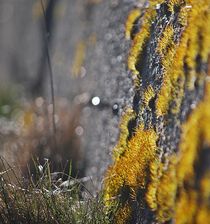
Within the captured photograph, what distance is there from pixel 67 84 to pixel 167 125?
2184 mm

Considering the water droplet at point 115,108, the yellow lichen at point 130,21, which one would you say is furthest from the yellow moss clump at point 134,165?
the yellow lichen at point 130,21

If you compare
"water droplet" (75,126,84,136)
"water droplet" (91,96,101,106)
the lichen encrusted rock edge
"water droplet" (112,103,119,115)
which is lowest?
"water droplet" (75,126,84,136)

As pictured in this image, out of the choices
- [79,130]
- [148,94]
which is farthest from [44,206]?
[79,130]

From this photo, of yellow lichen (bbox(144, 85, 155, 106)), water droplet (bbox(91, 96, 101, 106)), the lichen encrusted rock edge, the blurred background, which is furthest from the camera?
water droplet (bbox(91, 96, 101, 106))

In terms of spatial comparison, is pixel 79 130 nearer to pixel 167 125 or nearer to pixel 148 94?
pixel 148 94

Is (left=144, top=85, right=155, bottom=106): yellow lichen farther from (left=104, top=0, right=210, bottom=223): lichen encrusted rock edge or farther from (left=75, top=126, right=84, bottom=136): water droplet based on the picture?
(left=75, top=126, right=84, bottom=136): water droplet

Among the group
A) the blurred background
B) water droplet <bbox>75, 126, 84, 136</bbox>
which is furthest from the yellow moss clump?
water droplet <bbox>75, 126, 84, 136</bbox>

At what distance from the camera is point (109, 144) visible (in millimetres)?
2172

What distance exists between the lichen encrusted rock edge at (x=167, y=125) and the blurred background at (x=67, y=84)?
0.50 feet

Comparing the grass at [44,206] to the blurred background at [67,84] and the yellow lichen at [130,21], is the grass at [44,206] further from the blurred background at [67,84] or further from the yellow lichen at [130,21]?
the yellow lichen at [130,21]

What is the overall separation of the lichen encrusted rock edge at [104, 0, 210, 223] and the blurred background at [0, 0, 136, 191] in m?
0.15

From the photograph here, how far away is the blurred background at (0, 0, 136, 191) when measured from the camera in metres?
2.36

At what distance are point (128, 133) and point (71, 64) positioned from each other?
185cm

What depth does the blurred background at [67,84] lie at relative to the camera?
2.36m
